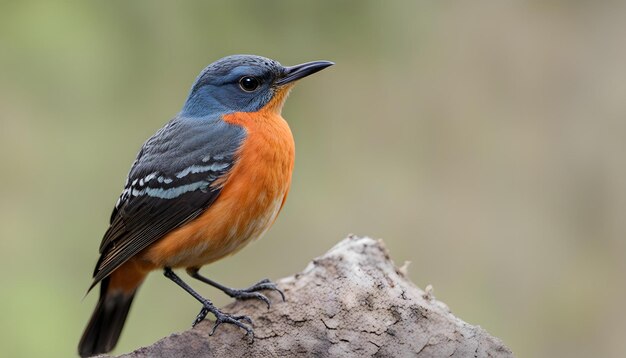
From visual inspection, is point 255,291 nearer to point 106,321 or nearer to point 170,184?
point 170,184

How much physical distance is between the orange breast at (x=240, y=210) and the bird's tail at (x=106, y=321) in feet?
1.91

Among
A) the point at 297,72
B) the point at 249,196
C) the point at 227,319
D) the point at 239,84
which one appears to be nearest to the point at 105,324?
the point at 227,319

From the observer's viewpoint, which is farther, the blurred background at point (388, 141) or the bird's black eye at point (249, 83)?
the blurred background at point (388, 141)

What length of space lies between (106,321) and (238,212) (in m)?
1.40

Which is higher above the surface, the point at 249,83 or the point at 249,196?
the point at 249,83

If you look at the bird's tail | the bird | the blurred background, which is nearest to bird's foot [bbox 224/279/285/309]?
the bird

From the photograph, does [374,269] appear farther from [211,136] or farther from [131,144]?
[131,144]

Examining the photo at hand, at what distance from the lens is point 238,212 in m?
6.06

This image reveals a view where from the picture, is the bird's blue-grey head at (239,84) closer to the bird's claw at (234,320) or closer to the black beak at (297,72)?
the black beak at (297,72)

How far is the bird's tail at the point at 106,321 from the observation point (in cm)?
673

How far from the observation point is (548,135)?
9742 mm

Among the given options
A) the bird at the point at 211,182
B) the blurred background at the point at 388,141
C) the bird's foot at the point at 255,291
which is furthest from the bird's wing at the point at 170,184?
the blurred background at the point at 388,141

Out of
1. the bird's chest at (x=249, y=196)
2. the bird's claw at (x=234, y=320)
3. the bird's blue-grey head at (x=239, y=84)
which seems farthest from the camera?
the bird's blue-grey head at (x=239, y=84)

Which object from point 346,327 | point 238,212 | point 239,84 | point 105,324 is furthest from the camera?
point 105,324
